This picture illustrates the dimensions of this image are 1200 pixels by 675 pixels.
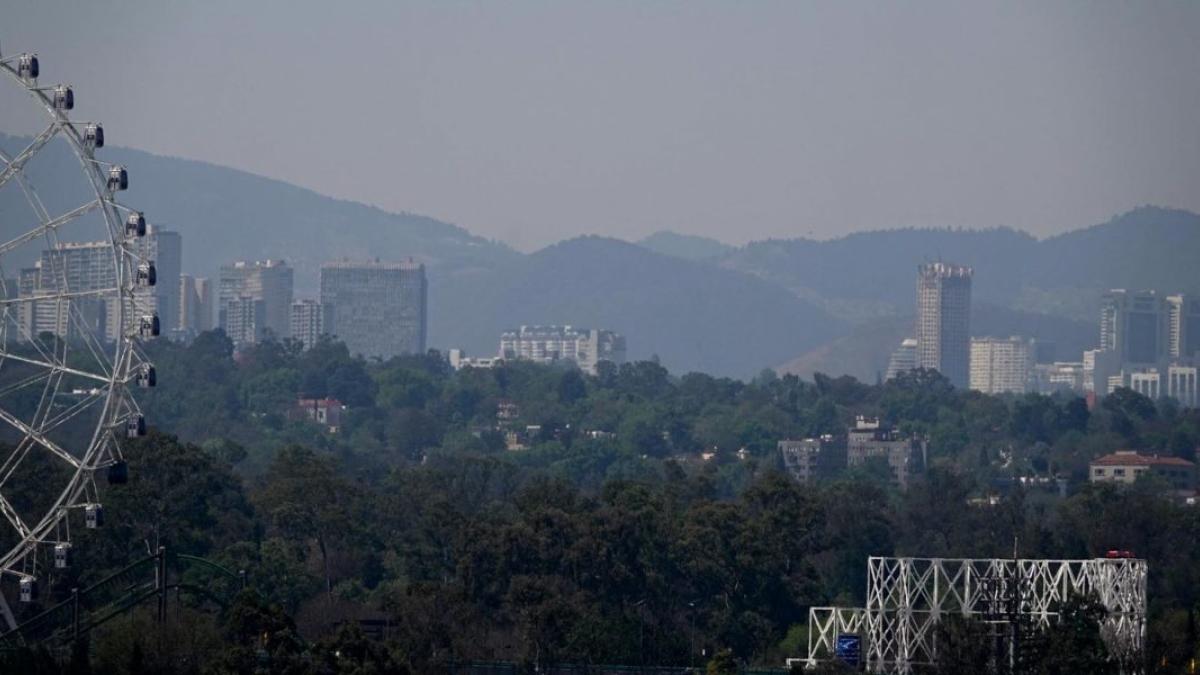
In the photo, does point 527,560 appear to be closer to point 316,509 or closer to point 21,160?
point 316,509

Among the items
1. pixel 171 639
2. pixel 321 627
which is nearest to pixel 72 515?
pixel 321 627

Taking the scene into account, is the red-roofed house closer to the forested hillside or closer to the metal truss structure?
the forested hillside

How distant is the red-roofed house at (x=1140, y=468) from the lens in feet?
609

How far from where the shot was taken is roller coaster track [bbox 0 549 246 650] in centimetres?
6638

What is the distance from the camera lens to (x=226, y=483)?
4257 inches

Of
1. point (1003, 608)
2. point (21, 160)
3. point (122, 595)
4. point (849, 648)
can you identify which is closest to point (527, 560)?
point (122, 595)

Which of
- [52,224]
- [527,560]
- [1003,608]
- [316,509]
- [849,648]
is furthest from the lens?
[316,509]

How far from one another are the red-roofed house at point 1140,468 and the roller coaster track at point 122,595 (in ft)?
357

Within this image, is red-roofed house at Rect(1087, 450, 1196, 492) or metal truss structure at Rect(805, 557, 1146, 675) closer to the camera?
metal truss structure at Rect(805, 557, 1146, 675)

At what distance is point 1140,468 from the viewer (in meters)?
187

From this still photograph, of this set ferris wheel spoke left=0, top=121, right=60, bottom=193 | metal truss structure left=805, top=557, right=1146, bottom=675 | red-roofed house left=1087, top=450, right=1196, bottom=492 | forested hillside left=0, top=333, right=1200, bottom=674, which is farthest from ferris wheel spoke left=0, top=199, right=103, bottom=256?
red-roofed house left=1087, top=450, right=1196, bottom=492

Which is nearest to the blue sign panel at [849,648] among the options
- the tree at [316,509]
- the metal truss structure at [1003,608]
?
the metal truss structure at [1003,608]

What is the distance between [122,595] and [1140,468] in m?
119

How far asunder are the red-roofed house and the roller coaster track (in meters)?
109
